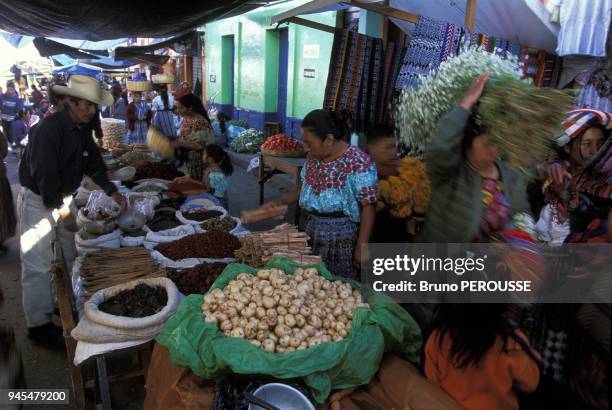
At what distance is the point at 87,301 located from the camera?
107 inches

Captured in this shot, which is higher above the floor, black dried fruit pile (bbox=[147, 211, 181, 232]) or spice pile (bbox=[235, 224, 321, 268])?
spice pile (bbox=[235, 224, 321, 268])

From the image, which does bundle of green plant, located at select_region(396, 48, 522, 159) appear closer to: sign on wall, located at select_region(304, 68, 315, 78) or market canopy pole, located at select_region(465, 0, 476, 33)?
market canopy pole, located at select_region(465, 0, 476, 33)

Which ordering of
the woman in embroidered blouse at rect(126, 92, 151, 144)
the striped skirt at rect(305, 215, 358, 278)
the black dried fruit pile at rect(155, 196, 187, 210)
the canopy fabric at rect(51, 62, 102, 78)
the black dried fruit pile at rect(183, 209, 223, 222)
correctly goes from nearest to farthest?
1. the striped skirt at rect(305, 215, 358, 278)
2. the black dried fruit pile at rect(183, 209, 223, 222)
3. the black dried fruit pile at rect(155, 196, 187, 210)
4. the woman in embroidered blouse at rect(126, 92, 151, 144)
5. the canopy fabric at rect(51, 62, 102, 78)

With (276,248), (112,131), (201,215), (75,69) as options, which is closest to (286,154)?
(201,215)

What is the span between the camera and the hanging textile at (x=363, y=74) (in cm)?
478

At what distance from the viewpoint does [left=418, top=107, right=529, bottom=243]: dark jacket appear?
6.43ft

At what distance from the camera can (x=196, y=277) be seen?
3.04 m

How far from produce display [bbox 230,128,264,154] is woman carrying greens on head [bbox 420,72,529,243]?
951 cm

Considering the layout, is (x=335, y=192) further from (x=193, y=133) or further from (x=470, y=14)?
(x=193, y=133)

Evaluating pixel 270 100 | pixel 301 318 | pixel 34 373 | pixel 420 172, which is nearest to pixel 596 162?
pixel 420 172

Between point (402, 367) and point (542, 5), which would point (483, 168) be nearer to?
point (402, 367)

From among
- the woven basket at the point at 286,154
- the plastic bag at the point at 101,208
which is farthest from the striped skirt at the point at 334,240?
the woven basket at the point at 286,154

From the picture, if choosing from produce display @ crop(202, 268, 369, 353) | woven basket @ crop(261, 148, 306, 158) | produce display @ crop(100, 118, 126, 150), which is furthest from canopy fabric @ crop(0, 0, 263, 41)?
produce display @ crop(202, 268, 369, 353)

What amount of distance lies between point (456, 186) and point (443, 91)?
1.78 ft
